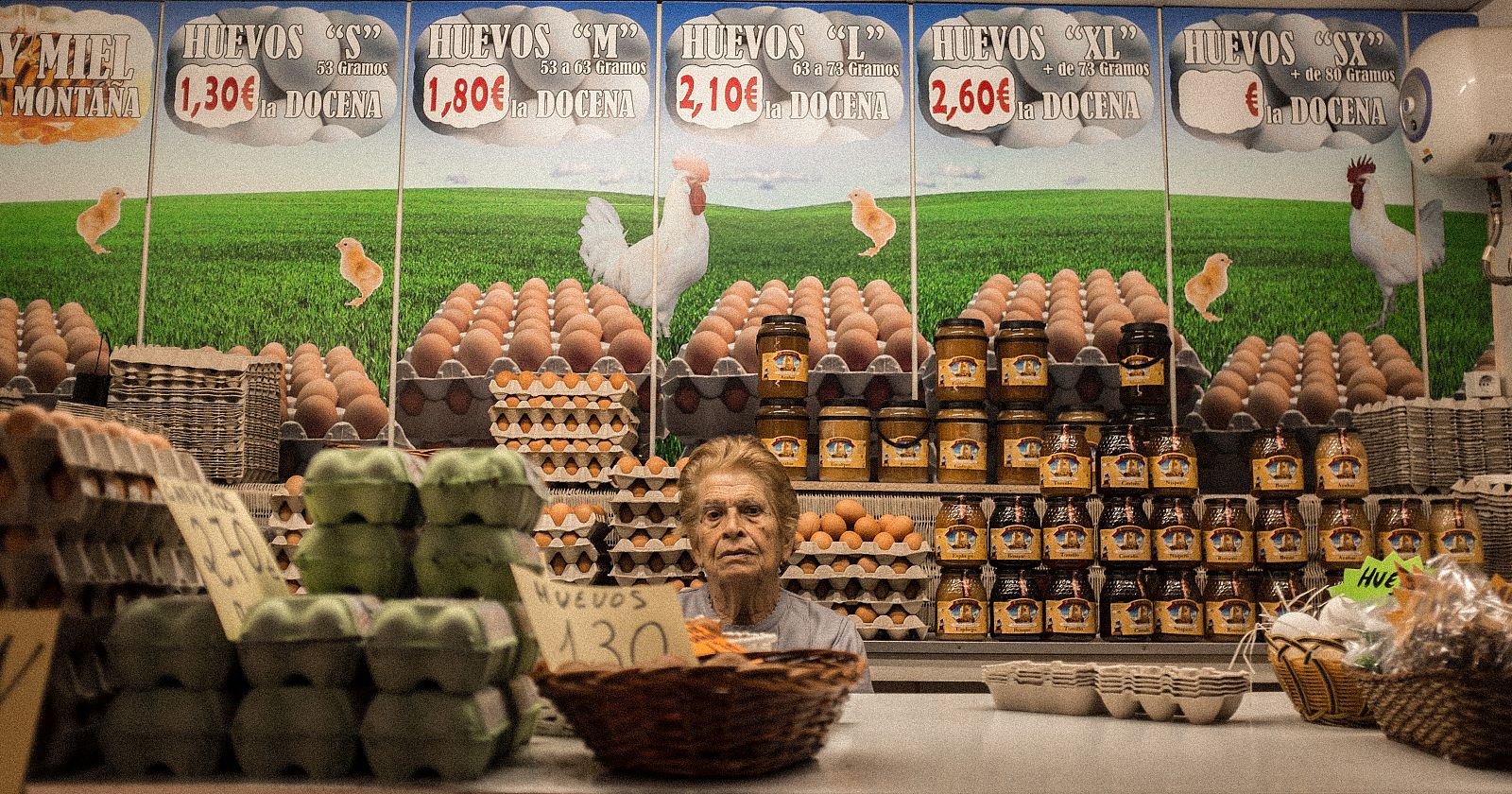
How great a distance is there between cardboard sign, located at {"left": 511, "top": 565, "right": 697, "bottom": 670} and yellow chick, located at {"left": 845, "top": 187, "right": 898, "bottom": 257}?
4109 mm

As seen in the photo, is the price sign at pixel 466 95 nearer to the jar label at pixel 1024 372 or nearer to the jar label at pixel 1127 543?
the jar label at pixel 1024 372

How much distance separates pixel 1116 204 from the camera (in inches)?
213

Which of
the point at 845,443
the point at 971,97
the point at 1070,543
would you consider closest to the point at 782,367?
the point at 845,443

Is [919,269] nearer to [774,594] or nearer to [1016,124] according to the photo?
[1016,124]

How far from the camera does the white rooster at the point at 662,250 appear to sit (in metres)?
5.36

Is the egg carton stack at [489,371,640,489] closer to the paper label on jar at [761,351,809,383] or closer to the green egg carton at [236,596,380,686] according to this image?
the paper label on jar at [761,351,809,383]

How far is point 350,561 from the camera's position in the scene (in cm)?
132

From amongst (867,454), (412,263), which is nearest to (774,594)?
(867,454)

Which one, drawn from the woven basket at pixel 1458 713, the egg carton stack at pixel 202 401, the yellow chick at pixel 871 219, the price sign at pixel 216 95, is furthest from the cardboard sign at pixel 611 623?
the price sign at pixel 216 95

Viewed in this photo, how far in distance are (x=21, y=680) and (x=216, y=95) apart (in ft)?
16.3

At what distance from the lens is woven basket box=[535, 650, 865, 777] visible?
1.21 m

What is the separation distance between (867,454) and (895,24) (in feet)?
7.01

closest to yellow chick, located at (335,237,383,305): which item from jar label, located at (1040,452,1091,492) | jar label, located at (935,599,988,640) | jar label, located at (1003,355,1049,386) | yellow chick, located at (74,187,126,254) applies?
yellow chick, located at (74,187,126,254)

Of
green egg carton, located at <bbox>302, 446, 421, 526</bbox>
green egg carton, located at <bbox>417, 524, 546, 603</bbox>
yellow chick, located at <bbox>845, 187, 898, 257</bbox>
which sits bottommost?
green egg carton, located at <bbox>417, 524, 546, 603</bbox>
